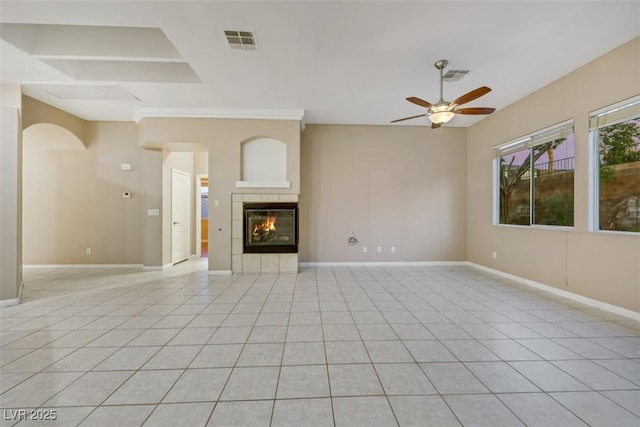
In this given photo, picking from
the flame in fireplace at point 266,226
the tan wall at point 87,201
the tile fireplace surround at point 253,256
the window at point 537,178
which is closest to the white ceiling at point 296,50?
the window at point 537,178

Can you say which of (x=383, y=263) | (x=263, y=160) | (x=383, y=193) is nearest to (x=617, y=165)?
(x=383, y=193)

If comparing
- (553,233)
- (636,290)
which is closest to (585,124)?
(553,233)

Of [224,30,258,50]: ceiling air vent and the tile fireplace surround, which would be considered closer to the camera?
[224,30,258,50]: ceiling air vent

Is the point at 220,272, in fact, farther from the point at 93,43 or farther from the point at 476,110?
the point at 476,110

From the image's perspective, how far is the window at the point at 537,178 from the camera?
12.5ft

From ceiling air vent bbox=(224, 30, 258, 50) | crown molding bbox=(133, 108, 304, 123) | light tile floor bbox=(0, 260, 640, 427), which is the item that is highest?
ceiling air vent bbox=(224, 30, 258, 50)

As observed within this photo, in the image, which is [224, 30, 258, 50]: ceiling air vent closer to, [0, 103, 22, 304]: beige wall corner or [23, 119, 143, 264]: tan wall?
[0, 103, 22, 304]: beige wall corner

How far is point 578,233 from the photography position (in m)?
3.58

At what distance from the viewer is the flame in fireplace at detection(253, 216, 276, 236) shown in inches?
206

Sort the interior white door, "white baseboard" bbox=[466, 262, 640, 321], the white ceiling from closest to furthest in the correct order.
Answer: the white ceiling < "white baseboard" bbox=[466, 262, 640, 321] < the interior white door

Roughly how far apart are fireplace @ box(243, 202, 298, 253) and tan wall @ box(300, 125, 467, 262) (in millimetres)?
639

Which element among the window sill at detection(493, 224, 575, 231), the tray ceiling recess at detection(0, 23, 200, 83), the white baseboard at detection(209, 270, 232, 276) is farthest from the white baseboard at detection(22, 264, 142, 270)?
the window sill at detection(493, 224, 575, 231)

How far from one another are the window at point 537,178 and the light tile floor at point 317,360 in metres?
1.36

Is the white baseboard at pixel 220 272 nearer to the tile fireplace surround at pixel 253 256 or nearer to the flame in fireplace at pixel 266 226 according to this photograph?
the tile fireplace surround at pixel 253 256
